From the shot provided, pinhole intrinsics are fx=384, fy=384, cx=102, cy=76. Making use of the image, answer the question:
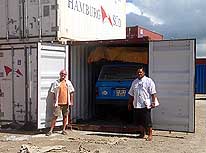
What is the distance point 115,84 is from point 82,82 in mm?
1479

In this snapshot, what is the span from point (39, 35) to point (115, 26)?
500 cm

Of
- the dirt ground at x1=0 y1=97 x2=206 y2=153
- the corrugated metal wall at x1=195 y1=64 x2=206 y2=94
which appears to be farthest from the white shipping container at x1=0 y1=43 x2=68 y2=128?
the corrugated metal wall at x1=195 y1=64 x2=206 y2=94

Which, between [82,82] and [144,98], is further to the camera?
[82,82]

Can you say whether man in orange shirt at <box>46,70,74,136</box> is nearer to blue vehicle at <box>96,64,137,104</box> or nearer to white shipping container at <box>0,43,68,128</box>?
white shipping container at <box>0,43,68,128</box>

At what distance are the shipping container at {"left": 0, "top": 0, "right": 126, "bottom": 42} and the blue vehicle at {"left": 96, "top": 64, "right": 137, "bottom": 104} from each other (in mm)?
1815

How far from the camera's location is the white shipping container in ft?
36.7

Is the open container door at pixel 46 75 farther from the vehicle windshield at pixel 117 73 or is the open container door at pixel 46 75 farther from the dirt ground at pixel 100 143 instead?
the vehicle windshield at pixel 117 73

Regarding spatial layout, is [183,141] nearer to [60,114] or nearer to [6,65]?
[60,114]

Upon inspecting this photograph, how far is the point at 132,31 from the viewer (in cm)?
2556

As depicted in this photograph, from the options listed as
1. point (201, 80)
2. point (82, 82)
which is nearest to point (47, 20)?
point (82, 82)

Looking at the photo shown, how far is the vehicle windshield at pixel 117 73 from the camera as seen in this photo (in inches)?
497

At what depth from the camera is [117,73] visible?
12.9 meters

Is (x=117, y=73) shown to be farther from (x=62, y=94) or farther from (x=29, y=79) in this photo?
(x=29, y=79)

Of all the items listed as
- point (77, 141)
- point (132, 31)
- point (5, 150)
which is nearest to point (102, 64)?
point (77, 141)
